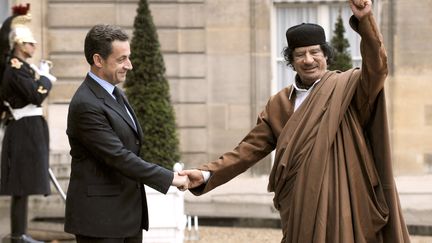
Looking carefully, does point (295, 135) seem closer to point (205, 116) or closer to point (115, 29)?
point (115, 29)

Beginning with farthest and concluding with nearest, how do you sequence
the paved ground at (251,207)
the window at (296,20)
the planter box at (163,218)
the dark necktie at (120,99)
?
the window at (296,20) < the paved ground at (251,207) < the planter box at (163,218) < the dark necktie at (120,99)

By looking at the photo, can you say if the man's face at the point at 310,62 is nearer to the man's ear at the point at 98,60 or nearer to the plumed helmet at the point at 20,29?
the man's ear at the point at 98,60

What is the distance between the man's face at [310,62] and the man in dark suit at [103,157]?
0.92m

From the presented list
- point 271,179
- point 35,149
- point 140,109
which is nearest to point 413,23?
point 140,109

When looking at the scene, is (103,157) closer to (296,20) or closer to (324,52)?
(324,52)

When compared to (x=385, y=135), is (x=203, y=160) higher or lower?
lower

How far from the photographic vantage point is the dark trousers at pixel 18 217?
822cm

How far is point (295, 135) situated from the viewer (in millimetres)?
5086

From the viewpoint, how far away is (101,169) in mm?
5051

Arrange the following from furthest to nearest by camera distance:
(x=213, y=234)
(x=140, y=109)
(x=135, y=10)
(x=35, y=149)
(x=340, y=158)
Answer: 1. (x=135, y=10)
2. (x=140, y=109)
3. (x=213, y=234)
4. (x=35, y=149)
5. (x=340, y=158)

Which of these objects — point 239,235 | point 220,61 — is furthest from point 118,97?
point 220,61

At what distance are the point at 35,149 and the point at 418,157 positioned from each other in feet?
21.1

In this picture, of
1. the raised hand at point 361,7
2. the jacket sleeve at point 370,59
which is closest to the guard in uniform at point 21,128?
the jacket sleeve at point 370,59

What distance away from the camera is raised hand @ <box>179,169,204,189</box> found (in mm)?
5652
